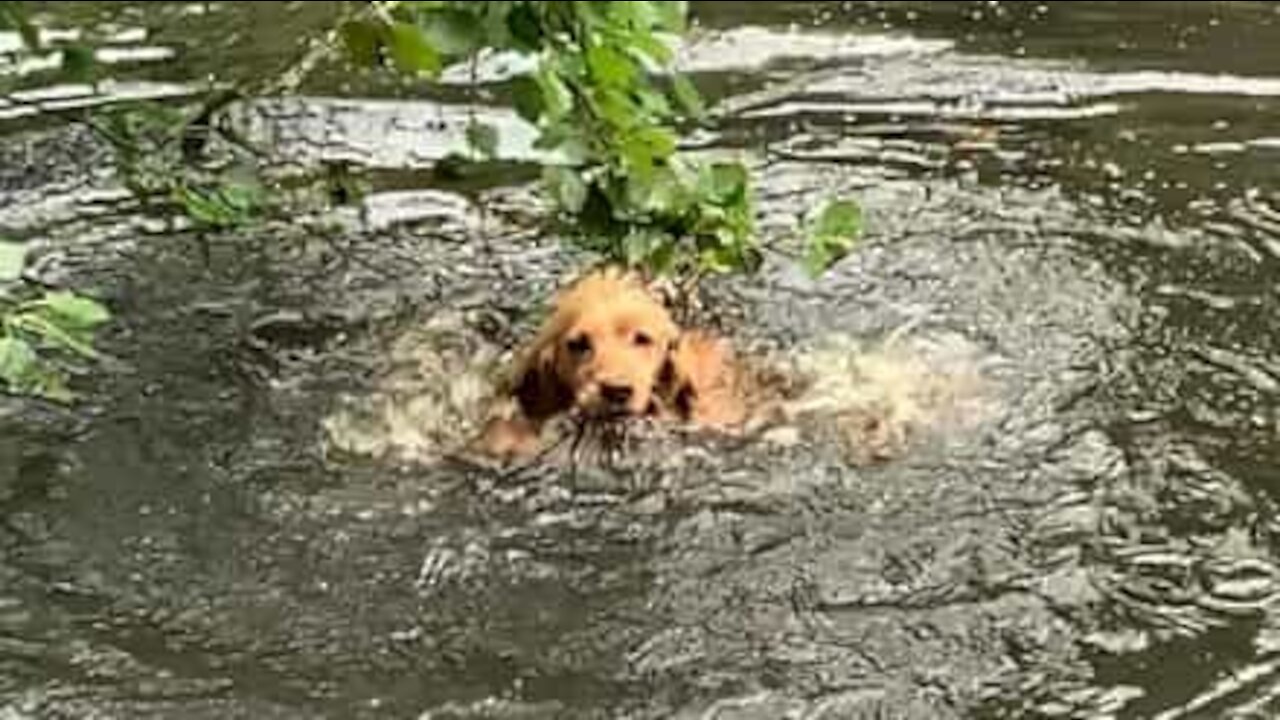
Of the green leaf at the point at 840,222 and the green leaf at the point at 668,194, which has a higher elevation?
the green leaf at the point at 668,194

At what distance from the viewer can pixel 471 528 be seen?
21.7 feet

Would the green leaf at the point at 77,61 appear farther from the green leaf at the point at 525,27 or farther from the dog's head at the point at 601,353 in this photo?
the green leaf at the point at 525,27

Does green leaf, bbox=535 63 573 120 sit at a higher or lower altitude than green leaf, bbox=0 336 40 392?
Answer: higher

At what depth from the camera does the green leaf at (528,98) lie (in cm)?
527

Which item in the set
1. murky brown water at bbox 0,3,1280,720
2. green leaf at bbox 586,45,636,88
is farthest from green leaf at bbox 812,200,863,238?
green leaf at bbox 586,45,636,88

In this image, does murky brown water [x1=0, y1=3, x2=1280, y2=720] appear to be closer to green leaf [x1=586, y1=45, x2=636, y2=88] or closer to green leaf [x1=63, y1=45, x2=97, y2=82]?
green leaf [x1=63, y1=45, x2=97, y2=82]

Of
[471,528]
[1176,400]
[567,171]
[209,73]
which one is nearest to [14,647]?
[471,528]

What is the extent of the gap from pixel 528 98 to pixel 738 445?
6.67 ft

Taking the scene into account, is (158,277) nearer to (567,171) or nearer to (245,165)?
(245,165)

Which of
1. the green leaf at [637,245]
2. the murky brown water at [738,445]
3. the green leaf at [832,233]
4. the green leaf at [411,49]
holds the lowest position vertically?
the murky brown water at [738,445]

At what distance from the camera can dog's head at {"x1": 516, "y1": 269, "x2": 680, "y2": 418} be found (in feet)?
23.4

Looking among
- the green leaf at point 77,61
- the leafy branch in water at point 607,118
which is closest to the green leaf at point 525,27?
the leafy branch in water at point 607,118

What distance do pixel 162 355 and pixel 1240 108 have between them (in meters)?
3.93

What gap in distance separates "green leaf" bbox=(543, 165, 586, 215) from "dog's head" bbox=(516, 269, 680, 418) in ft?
4.58
